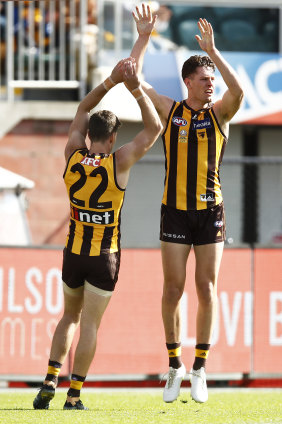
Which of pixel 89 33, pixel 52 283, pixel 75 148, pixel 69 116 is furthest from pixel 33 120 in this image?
pixel 75 148

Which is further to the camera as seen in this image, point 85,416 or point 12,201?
point 12,201

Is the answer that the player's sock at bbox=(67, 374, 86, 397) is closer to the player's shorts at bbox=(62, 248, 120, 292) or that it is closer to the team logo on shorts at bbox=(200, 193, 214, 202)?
the player's shorts at bbox=(62, 248, 120, 292)

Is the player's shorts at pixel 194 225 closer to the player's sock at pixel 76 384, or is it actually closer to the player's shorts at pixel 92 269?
the player's shorts at pixel 92 269

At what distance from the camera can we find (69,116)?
44.3ft

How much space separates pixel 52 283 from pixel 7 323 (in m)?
0.62

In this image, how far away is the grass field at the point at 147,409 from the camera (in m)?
6.11

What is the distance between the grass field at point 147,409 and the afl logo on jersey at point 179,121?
2075 mm

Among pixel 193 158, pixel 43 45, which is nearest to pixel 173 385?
pixel 193 158

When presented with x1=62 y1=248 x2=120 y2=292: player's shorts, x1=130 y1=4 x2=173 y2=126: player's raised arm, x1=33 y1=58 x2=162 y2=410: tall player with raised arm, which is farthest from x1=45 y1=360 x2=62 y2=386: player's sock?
x1=130 y1=4 x2=173 y2=126: player's raised arm

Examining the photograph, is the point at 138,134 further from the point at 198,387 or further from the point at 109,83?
the point at 198,387

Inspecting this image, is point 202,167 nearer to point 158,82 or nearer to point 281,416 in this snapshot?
point 281,416

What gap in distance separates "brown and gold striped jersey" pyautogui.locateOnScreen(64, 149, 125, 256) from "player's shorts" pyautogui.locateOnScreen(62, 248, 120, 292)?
4 centimetres

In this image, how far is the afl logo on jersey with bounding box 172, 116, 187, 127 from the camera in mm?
6773

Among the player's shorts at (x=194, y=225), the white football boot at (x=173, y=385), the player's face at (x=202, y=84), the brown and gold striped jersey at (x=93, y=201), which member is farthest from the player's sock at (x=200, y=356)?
the player's face at (x=202, y=84)
